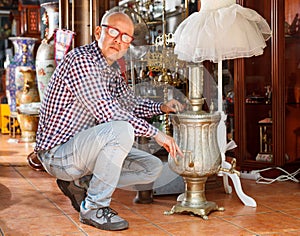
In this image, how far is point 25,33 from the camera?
A: 27.9ft

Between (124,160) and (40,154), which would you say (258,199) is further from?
(40,154)

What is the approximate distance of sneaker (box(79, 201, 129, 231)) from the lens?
2375 millimetres

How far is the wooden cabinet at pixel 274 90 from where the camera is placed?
361cm

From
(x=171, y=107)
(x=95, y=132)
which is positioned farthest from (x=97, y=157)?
(x=171, y=107)

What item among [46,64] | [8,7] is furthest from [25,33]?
[46,64]

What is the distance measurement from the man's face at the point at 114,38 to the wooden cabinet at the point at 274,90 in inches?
57.1

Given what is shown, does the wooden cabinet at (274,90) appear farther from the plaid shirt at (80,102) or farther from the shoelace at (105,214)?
the shoelace at (105,214)

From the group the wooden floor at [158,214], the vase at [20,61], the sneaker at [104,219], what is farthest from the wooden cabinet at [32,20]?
the sneaker at [104,219]

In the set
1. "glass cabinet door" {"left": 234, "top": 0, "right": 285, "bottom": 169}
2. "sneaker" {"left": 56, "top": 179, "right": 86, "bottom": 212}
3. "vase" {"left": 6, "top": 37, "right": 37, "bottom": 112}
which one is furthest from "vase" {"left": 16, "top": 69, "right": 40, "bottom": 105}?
"sneaker" {"left": 56, "top": 179, "right": 86, "bottom": 212}

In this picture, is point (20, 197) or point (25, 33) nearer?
point (20, 197)

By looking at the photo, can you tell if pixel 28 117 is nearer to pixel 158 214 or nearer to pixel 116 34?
pixel 158 214

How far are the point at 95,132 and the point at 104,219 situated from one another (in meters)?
0.38

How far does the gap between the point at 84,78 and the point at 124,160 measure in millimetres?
485

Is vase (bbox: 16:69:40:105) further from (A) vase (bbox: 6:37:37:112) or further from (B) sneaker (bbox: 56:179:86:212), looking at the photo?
(B) sneaker (bbox: 56:179:86:212)
